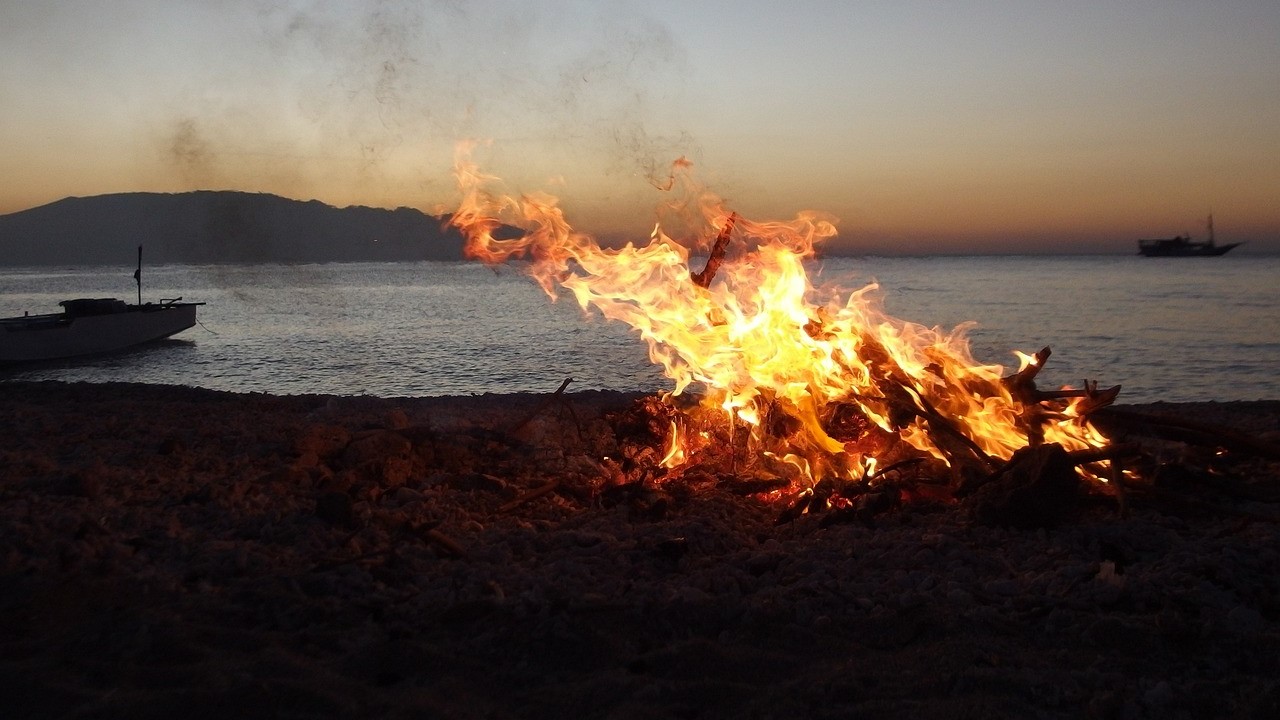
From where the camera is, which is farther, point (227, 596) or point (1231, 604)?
point (227, 596)

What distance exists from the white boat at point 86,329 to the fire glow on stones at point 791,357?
21.3m

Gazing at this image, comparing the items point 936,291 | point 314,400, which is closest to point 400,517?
point 314,400

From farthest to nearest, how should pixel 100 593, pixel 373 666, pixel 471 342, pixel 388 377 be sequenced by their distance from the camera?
pixel 471 342 < pixel 388 377 < pixel 100 593 < pixel 373 666

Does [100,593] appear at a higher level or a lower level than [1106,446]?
lower

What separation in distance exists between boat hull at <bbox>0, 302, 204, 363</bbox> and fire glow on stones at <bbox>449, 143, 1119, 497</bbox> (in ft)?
70.4

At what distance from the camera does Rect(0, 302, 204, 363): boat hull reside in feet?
79.7

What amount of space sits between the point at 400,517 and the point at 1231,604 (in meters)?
5.39

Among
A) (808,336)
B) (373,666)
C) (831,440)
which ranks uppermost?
(808,336)

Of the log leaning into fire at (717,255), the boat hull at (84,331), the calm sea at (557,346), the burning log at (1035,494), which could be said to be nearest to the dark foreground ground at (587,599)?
the burning log at (1035,494)

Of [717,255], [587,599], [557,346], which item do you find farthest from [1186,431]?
[557,346]

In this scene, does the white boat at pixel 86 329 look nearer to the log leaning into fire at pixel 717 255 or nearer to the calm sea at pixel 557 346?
the calm sea at pixel 557 346

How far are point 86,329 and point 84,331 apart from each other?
0.08 m

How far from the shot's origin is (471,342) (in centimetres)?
3020

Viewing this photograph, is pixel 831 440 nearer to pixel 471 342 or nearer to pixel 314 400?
pixel 314 400
